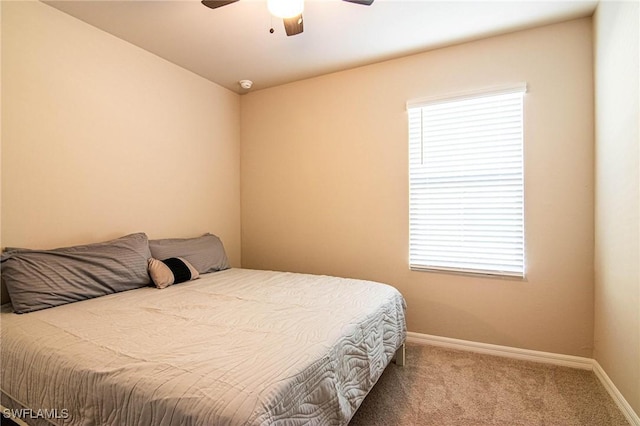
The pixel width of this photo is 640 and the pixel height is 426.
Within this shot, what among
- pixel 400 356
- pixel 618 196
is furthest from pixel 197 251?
pixel 618 196

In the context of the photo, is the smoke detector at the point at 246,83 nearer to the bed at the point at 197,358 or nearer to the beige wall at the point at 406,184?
the beige wall at the point at 406,184

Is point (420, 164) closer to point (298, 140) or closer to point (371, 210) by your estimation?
point (371, 210)

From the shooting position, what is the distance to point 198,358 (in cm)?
118

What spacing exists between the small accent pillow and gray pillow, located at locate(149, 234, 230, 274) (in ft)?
0.33

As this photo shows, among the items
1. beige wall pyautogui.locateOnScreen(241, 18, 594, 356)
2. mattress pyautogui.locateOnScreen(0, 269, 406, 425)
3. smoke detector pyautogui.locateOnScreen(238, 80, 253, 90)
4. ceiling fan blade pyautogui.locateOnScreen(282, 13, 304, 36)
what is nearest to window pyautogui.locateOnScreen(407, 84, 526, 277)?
beige wall pyautogui.locateOnScreen(241, 18, 594, 356)

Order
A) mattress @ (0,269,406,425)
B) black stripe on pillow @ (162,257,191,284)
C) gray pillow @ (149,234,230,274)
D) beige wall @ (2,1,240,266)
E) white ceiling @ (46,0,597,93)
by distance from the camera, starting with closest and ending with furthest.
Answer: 1. mattress @ (0,269,406,425)
2. beige wall @ (2,1,240,266)
3. white ceiling @ (46,0,597,93)
4. black stripe on pillow @ (162,257,191,284)
5. gray pillow @ (149,234,230,274)

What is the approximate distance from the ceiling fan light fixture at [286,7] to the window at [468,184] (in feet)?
4.52

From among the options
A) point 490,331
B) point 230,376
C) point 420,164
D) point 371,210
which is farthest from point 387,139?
point 230,376

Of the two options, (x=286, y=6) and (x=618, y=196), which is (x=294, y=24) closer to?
(x=286, y=6)

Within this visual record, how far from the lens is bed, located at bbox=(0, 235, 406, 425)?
3.31 ft

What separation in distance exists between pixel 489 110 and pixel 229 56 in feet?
7.46

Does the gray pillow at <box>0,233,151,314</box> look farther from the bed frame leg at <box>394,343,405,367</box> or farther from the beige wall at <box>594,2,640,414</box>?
the beige wall at <box>594,2,640,414</box>

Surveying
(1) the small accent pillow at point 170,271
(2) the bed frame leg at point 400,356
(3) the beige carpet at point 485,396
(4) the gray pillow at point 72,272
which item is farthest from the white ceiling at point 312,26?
(3) the beige carpet at point 485,396

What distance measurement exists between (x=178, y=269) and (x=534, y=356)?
9.25 feet
